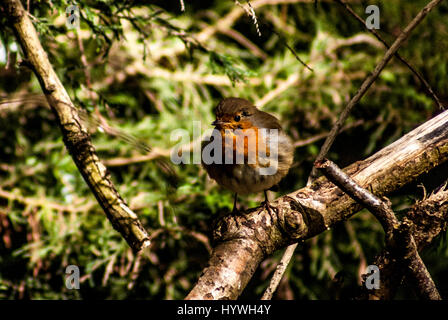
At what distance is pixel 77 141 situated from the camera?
76.0 inches

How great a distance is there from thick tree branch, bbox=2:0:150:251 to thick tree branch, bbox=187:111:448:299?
0.34 metres

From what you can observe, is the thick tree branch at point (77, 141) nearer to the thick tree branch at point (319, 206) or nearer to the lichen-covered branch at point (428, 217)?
the thick tree branch at point (319, 206)

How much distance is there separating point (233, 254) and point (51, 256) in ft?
6.16

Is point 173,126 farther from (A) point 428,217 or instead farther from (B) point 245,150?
(A) point 428,217

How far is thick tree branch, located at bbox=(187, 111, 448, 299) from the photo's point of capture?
1979 mm

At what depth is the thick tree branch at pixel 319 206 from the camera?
198cm

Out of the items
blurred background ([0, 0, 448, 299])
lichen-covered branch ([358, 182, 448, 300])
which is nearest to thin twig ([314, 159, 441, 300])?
lichen-covered branch ([358, 182, 448, 300])

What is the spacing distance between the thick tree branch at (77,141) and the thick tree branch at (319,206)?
342 mm

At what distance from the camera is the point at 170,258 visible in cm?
356

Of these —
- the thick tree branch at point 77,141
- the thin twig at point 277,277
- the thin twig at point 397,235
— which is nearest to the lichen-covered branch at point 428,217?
the thin twig at point 397,235

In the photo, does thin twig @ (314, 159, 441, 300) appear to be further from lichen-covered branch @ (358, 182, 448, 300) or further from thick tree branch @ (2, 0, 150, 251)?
thick tree branch @ (2, 0, 150, 251)

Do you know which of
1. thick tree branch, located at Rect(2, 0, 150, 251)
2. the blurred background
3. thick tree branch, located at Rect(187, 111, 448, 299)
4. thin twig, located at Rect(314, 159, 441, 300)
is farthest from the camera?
the blurred background
